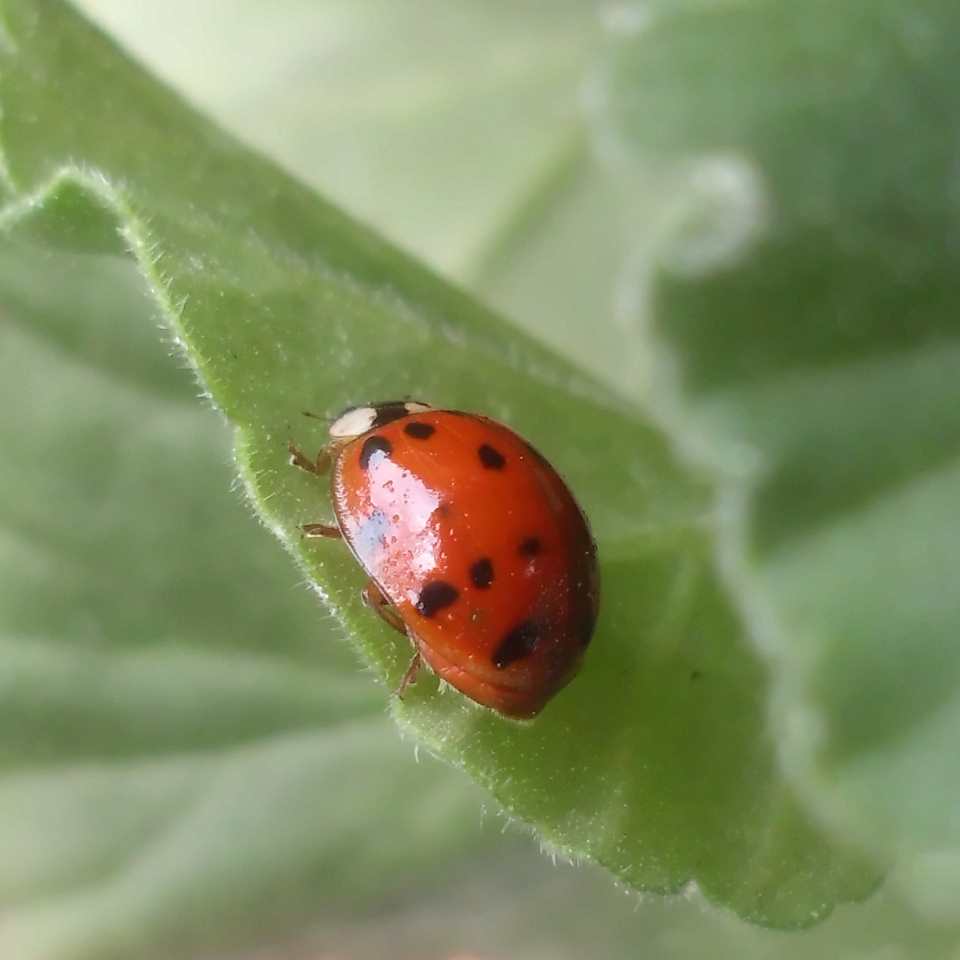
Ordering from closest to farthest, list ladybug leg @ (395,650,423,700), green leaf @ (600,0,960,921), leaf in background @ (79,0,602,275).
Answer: ladybug leg @ (395,650,423,700), green leaf @ (600,0,960,921), leaf in background @ (79,0,602,275)

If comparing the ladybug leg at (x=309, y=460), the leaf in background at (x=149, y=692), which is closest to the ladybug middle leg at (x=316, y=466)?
the ladybug leg at (x=309, y=460)

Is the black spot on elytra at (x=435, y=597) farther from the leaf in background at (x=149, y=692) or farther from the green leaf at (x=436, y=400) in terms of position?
the leaf in background at (x=149, y=692)

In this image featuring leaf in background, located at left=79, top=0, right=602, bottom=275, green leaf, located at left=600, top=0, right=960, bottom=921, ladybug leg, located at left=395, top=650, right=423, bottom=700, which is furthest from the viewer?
leaf in background, located at left=79, top=0, right=602, bottom=275

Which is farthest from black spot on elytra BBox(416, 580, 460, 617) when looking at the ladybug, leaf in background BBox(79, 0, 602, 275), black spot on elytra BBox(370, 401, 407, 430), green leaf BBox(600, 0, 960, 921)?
leaf in background BBox(79, 0, 602, 275)

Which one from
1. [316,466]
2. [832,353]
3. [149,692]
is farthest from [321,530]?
[832,353]

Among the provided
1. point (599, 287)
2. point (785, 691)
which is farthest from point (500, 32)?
point (785, 691)

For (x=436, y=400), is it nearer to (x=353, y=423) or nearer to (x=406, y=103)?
(x=353, y=423)

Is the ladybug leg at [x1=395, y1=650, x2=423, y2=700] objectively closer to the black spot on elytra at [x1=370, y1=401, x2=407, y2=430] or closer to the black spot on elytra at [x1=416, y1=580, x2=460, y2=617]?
the black spot on elytra at [x1=416, y1=580, x2=460, y2=617]
